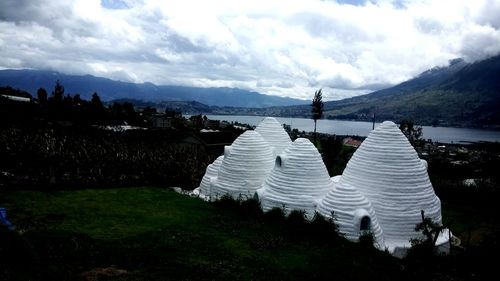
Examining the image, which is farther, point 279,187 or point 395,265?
point 279,187

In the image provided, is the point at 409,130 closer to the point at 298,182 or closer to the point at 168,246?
the point at 298,182

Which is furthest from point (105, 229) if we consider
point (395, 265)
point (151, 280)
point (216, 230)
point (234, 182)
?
point (395, 265)

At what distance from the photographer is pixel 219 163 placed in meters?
27.6

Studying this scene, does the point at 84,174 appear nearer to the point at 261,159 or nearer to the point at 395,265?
the point at 261,159

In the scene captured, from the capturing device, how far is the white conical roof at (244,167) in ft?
81.0

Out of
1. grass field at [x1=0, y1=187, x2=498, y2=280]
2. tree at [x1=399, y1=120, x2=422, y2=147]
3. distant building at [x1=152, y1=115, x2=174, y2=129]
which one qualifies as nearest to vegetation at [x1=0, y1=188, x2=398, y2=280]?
grass field at [x1=0, y1=187, x2=498, y2=280]

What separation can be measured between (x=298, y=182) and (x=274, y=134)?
334 inches

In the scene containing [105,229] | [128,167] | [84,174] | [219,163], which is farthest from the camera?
[128,167]

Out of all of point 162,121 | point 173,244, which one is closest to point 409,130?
point 173,244

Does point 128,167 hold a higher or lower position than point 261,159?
lower

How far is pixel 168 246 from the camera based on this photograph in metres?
16.4

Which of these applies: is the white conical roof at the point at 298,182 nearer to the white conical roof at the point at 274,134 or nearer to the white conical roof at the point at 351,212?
the white conical roof at the point at 351,212

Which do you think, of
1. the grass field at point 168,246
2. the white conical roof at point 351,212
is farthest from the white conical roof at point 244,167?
the white conical roof at point 351,212

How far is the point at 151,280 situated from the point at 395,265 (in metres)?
9.72
